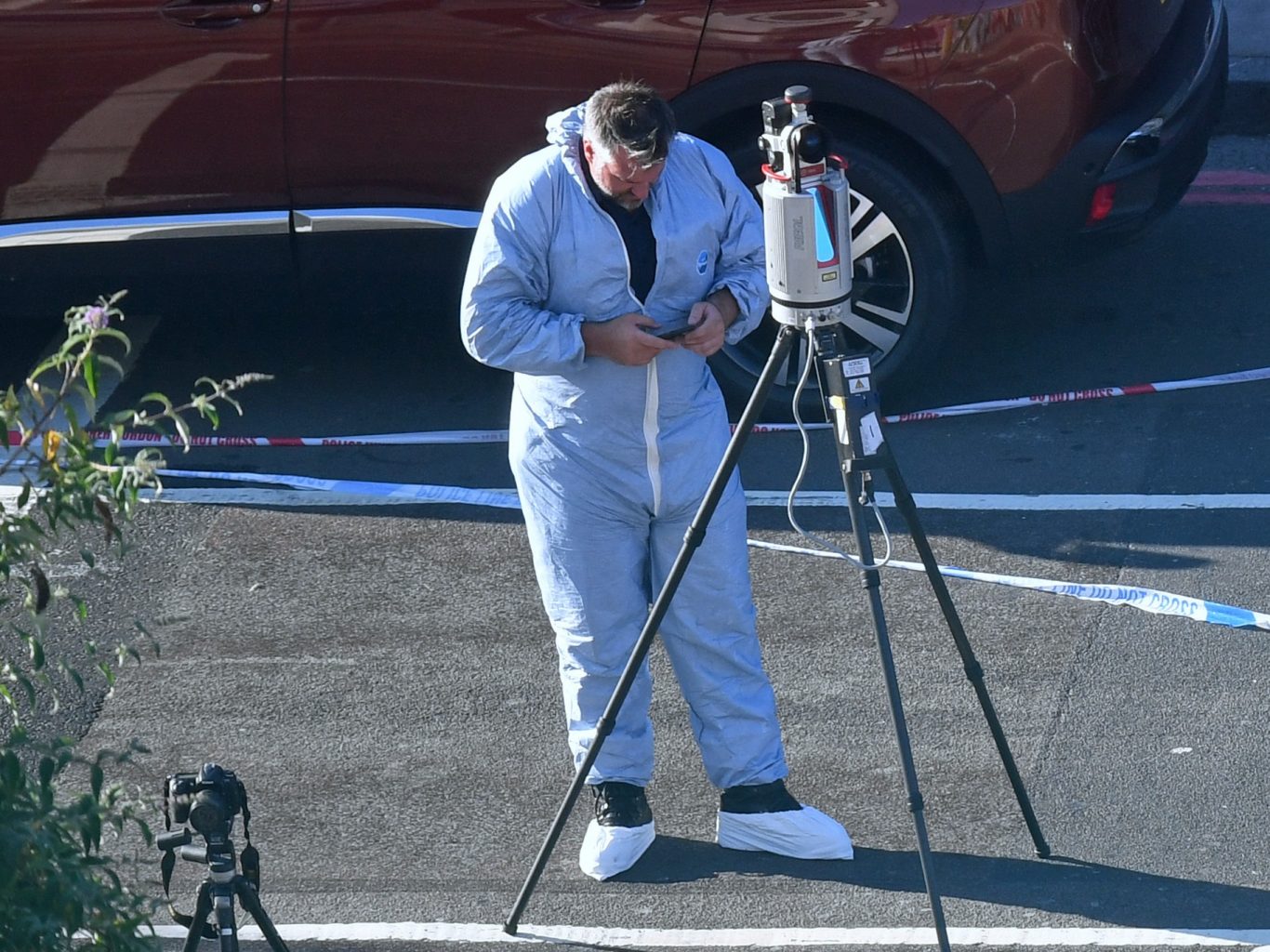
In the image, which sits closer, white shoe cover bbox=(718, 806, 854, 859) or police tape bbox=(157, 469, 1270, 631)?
white shoe cover bbox=(718, 806, 854, 859)

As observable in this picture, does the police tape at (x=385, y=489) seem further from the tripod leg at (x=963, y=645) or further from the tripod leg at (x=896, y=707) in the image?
the tripod leg at (x=896, y=707)

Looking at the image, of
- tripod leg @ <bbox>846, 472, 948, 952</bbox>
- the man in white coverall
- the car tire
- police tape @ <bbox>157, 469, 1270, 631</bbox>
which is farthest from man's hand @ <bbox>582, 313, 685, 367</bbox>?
the car tire

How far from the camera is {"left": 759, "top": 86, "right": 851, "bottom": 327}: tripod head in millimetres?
3443

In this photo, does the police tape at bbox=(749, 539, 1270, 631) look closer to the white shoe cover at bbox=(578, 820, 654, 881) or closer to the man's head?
the white shoe cover at bbox=(578, 820, 654, 881)

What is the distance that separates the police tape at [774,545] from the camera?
509 cm

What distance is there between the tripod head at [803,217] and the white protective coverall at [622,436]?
0.46 m

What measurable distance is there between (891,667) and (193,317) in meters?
4.54

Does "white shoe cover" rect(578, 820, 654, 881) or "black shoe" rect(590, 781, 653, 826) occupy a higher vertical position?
"black shoe" rect(590, 781, 653, 826)

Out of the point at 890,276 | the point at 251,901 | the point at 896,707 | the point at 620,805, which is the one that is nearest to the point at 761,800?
the point at 620,805

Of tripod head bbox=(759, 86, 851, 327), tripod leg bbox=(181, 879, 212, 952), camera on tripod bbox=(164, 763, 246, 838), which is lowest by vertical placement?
tripod leg bbox=(181, 879, 212, 952)

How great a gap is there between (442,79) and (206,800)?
137 inches

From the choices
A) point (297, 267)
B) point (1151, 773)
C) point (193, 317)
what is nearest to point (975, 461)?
point (1151, 773)

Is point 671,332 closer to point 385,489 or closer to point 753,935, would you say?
point 753,935

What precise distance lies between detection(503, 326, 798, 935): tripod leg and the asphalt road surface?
17 cm
